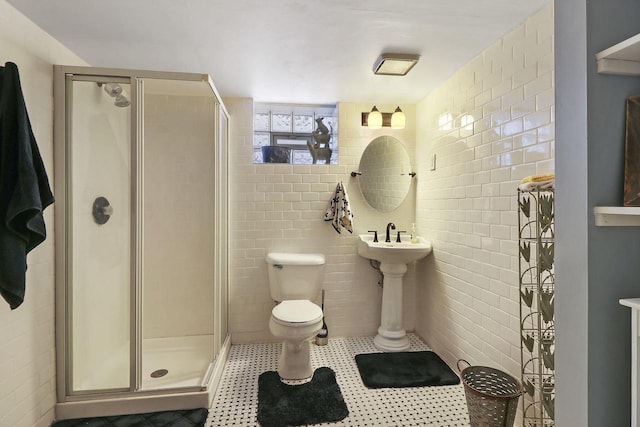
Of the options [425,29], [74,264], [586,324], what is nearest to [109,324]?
[74,264]

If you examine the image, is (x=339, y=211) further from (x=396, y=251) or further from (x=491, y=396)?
(x=491, y=396)

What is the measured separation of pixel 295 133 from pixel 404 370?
2235mm

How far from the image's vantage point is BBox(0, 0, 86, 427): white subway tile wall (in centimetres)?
147

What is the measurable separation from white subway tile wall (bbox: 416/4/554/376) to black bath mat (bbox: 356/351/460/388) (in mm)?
147

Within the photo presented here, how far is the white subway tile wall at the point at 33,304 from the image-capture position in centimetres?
147

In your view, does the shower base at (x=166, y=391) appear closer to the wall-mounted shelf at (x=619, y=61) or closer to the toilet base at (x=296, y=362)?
the toilet base at (x=296, y=362)

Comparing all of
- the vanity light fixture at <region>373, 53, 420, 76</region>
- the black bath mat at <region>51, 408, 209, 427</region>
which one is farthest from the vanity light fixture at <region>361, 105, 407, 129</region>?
the black bath mat at <region>51, 408, 209, 427</region>

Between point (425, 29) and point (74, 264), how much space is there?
242 centimetres

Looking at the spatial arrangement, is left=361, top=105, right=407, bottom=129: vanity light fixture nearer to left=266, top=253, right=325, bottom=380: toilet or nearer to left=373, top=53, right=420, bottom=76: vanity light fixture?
left=373, top=53, right=420, bottom=76: vanity light fixture

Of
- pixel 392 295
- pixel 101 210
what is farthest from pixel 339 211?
pixel 101 210

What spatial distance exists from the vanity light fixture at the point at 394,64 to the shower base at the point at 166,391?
2358 mm

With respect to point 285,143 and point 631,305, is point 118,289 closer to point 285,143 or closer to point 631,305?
point 285,143

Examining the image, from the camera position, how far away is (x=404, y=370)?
2338 millimetres

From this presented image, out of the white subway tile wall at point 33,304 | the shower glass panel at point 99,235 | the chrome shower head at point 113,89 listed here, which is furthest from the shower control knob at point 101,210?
the chrome shower head at point 113,89
